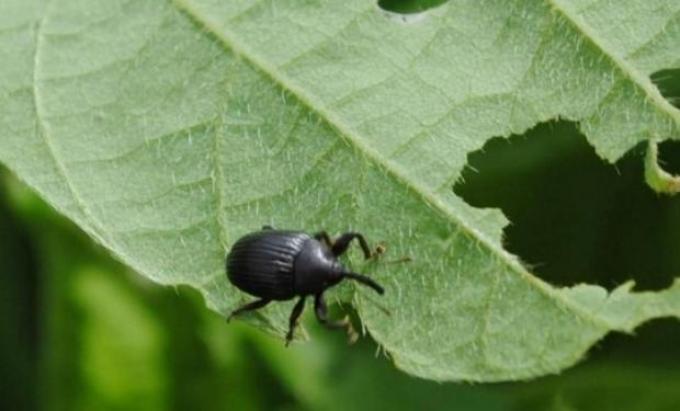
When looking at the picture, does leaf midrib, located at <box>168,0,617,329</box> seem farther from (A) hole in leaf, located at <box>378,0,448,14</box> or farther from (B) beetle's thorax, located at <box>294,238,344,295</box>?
(A) hole in leaf, located at <box>378,0,448,14</box>

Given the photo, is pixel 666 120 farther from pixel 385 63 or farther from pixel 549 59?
pixel 385 63

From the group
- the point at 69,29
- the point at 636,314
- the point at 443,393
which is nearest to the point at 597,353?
the point at 443,393

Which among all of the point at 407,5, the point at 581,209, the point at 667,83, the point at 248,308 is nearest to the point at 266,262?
the point at 248,308

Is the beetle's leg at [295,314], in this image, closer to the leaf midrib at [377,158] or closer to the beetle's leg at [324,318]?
the beetle's leg at [324,318]

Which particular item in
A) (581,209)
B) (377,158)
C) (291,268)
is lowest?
(581,209)

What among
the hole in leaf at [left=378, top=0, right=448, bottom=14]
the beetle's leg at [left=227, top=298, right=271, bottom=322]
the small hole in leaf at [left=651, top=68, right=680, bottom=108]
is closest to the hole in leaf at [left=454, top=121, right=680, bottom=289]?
the hole in leaf at [left=378, top=0, right=448, bottom=14]

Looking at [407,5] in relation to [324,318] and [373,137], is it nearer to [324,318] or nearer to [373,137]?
[373,137]
